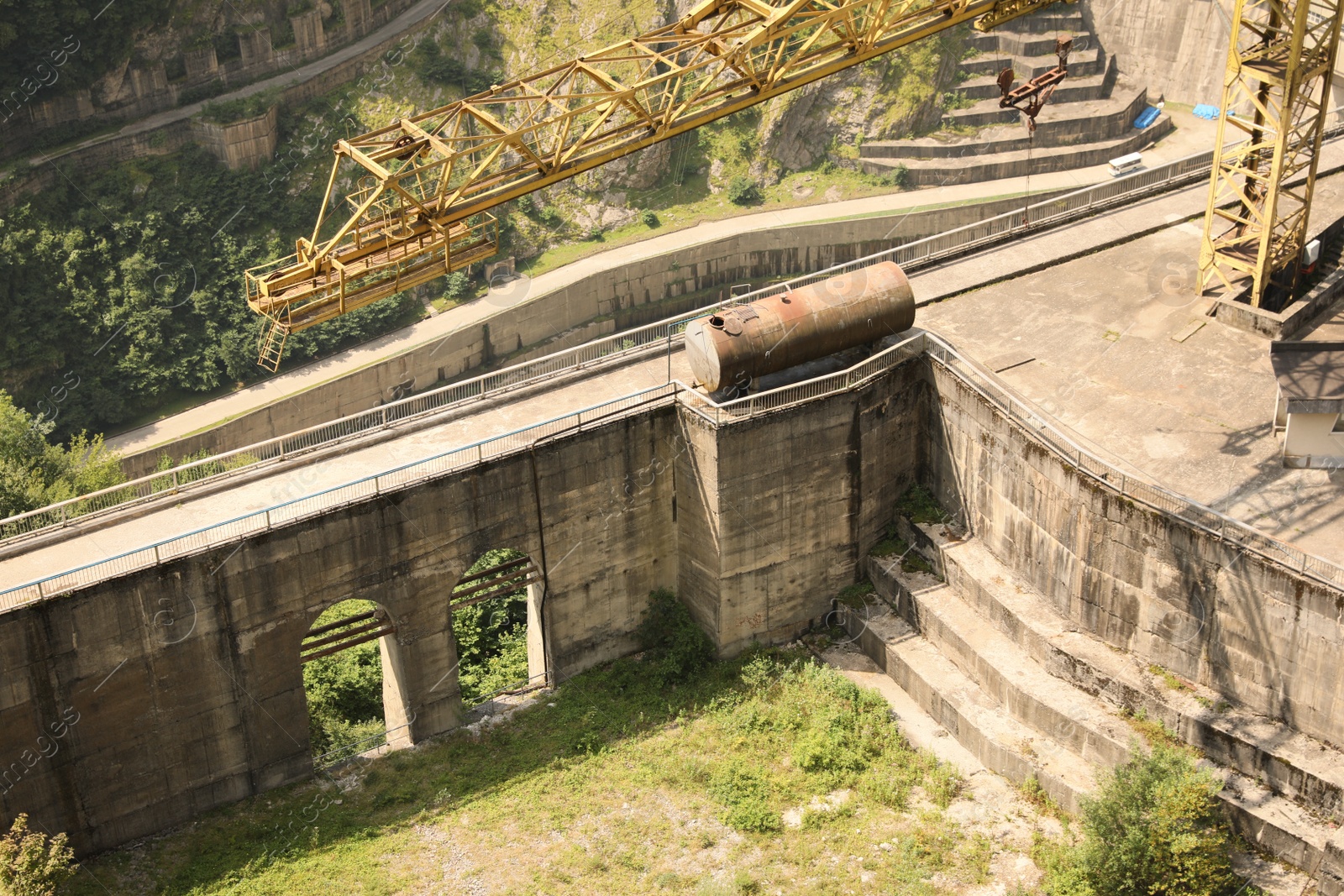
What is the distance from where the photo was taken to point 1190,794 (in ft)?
Result: 117

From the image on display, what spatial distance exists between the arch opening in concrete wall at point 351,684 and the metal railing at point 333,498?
358 cm

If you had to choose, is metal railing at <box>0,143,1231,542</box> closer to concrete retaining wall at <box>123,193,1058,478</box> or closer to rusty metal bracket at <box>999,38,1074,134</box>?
rusty metal bracket at <box>999,38,1074,134</box>

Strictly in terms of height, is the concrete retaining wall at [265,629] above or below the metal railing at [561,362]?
below

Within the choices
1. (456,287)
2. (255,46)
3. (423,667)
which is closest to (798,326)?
(423,667)

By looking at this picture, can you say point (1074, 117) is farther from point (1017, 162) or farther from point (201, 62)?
point (201, 62)

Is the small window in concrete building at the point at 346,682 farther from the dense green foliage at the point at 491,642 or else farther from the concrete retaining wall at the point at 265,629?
the dense green foliage at the point at 491,642

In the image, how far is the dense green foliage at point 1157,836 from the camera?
117 feet

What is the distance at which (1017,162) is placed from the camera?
82.6 metres

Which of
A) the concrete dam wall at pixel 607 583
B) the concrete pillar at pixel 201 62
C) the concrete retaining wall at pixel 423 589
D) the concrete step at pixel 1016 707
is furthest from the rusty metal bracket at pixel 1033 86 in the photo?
the concrete pillar at pixel 201 62

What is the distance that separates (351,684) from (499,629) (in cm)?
529

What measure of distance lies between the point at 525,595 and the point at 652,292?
33.4 m

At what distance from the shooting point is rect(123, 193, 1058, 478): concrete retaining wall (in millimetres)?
73000

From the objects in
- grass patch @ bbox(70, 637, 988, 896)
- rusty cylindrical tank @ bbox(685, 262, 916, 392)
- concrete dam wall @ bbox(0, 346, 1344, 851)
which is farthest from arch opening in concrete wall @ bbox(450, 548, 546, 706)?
rusty cylindrical tank @ bbox(685, 262, 916, 392)

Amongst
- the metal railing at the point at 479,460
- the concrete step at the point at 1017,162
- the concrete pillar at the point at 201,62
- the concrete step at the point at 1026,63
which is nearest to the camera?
the metal railing at the point at 479,460
